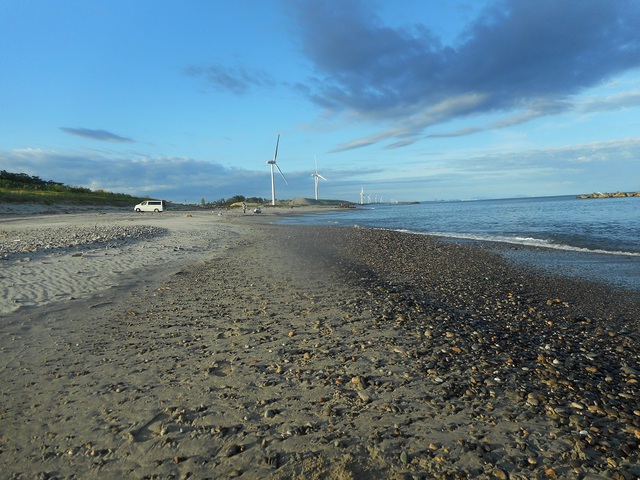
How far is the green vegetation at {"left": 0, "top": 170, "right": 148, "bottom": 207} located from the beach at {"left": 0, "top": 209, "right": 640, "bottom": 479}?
5755 cm

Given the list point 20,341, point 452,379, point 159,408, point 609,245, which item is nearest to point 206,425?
point 159,408

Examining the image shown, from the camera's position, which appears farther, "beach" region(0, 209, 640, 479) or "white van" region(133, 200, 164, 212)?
"white van" region(133, 200, 164, 212)

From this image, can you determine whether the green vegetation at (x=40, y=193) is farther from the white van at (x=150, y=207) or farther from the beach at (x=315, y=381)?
the beach at (x=315, y=381)

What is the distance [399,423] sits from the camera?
158 inches

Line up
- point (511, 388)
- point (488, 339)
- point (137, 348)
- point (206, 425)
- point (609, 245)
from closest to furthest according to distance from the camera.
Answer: point (206, 425) → point (511, 388) → point (137, 348) → point (488, 339) → point (609, 245)

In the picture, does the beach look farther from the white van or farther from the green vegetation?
the white van

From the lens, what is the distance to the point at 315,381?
4.89 metres

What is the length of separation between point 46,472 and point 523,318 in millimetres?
8107

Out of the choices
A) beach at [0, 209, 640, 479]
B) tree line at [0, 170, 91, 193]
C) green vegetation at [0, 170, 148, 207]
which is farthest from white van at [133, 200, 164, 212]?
beach at [0, 209, 640, 479]

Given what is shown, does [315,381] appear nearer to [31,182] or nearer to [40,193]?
[40,193]

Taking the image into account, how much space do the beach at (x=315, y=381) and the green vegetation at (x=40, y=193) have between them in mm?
57548

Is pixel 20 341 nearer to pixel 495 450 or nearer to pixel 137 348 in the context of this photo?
pixel 137 348

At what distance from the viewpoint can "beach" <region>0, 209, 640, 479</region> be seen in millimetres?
3498

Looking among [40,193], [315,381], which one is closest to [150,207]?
[40,193]
